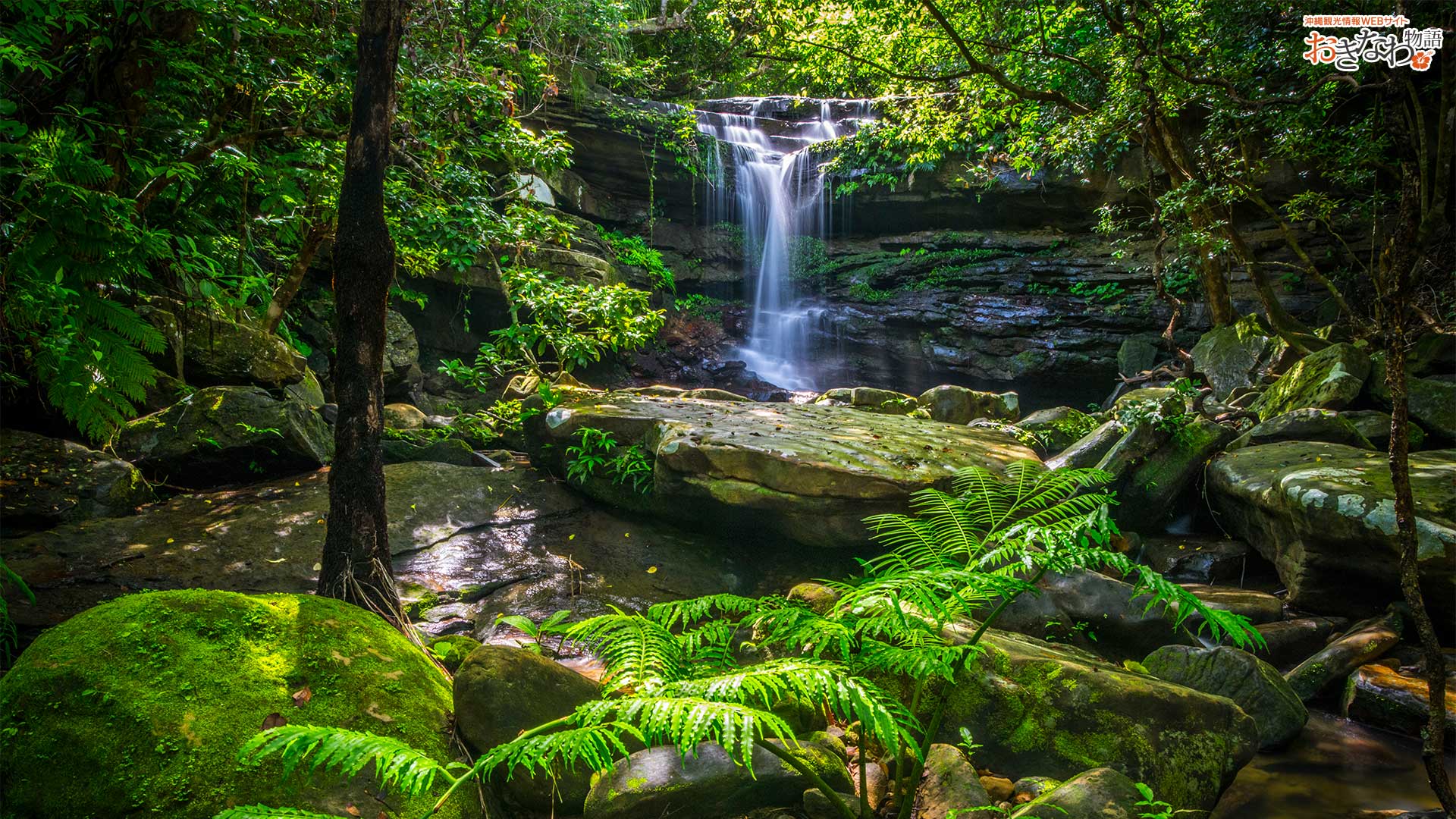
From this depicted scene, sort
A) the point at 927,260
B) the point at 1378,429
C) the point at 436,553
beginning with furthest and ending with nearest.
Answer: the point at 927,260 → the point at 1378,429 → the point at 436,553

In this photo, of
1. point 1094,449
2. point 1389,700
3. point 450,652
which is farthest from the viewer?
point 1094,449

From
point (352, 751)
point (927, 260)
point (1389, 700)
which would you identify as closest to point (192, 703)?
point (352, 751)

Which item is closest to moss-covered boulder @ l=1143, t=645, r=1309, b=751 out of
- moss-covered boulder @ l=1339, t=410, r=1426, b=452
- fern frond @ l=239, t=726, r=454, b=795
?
fern frond @ l=239, t=726, r=454, b=795

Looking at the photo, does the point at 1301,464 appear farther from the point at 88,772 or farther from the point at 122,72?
the point at 122,72

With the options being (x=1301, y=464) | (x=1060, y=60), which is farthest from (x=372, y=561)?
(x=1060, y=60)

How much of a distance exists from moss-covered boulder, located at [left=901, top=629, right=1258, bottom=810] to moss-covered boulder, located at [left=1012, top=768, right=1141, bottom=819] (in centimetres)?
48

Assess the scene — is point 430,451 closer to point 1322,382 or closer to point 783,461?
point 783,461

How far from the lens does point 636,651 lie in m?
2.09

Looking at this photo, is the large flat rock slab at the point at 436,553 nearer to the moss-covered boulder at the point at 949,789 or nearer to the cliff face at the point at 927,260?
the moss-covered boulder at the point at 949,789

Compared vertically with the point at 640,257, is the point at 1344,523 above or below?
below

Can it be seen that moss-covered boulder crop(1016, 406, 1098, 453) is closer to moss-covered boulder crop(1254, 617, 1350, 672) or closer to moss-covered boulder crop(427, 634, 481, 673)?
moss-covered boulder crop(1254, 617, 1350, 672)

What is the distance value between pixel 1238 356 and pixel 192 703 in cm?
1085

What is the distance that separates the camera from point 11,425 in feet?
17.3

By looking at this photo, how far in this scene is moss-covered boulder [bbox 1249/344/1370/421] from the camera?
6.31m
